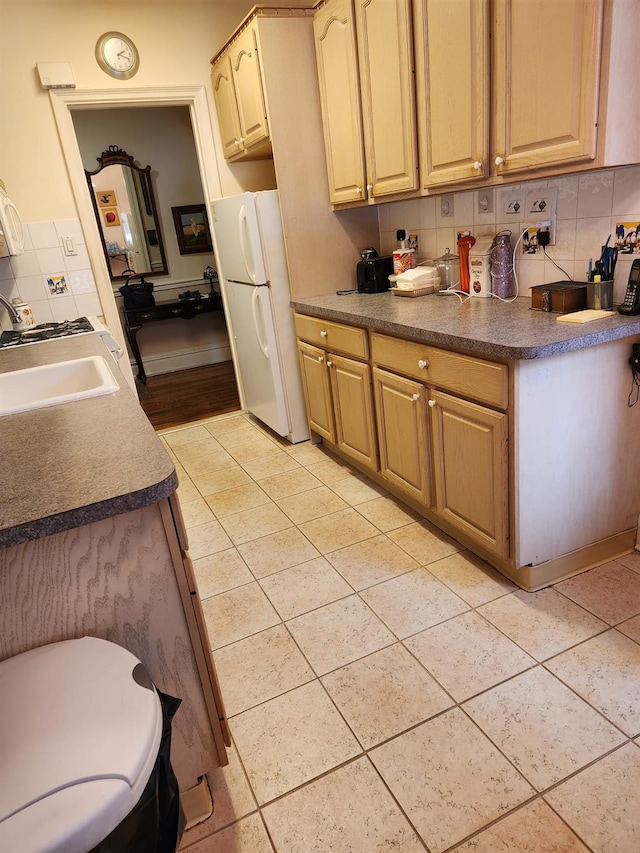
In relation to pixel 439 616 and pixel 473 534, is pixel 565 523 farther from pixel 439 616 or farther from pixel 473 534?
pixel 439 616

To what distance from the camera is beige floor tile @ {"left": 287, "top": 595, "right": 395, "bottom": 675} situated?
1.75 m

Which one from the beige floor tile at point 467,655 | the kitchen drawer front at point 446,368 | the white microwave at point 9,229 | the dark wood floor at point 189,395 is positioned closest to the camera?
the beige floor tile at point 467,655

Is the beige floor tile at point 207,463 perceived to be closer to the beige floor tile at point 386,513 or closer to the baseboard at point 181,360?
the beige floor tile at point 386,513

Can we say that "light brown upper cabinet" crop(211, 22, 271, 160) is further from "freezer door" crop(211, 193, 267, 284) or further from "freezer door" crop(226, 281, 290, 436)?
"freezer door" crop(226, 281, 290, 436)

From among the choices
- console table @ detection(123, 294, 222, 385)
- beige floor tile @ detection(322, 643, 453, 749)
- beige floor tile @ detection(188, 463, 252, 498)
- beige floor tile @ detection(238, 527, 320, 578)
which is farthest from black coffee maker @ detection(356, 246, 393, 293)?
console table @ detection(123, 294, 222, 385)

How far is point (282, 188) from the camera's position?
9.76ft

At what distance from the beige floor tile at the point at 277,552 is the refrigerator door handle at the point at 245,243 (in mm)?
1503

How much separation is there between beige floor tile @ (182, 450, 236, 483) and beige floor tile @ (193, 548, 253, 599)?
2.82 ft

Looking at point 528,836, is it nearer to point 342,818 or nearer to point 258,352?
point 342,818

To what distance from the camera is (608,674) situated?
5.14 ft

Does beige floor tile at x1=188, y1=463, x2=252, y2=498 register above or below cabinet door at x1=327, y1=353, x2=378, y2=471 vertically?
below

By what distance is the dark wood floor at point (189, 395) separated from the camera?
4277 mm

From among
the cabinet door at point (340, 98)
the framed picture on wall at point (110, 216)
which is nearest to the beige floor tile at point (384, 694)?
the cabinet door at point (340, 98)

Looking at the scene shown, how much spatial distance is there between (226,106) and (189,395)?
2297 millimetres
